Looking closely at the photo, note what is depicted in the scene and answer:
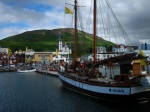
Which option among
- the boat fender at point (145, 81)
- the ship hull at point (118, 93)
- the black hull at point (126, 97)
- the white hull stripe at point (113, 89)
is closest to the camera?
the boat fender at point (145, 81)

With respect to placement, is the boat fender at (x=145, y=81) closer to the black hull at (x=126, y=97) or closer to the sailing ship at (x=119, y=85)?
the sailing ship at (x=119, y=85)

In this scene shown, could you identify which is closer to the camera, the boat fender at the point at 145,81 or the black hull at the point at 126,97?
the boat fender at the point at 145,81

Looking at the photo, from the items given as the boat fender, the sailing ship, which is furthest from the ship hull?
the boat fender

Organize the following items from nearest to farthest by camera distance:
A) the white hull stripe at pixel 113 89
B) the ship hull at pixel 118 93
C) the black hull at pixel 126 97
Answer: the white hull stripe at pixel 113 89, the ship hull at pixel 118 93, the black hull at pixel 126 97

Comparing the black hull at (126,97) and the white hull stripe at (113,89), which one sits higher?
the white hull stripe at (113,89)

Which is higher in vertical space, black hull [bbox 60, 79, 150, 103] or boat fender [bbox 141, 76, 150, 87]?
boat fender [bbox 141, 76, 150, 87]

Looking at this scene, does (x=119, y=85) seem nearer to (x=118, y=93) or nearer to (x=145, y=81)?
(x=118, y=93)

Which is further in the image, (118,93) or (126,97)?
(118,93)

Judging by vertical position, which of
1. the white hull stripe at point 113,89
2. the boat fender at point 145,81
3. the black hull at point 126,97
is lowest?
the black hull at point 126,97

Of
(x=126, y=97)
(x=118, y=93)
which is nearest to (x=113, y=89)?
(x=118, y=93)

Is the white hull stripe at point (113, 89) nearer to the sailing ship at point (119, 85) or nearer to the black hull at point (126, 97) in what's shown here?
the sailing ship at point (119, 85)

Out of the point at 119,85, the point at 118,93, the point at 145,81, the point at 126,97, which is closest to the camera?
the point at 145,81

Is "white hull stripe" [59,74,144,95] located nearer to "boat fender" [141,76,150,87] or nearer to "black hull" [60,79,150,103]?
"black hull" [60,79,150,103]

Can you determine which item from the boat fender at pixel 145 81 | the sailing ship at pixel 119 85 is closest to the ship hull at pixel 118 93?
the sailing ship at pixel 119 85
